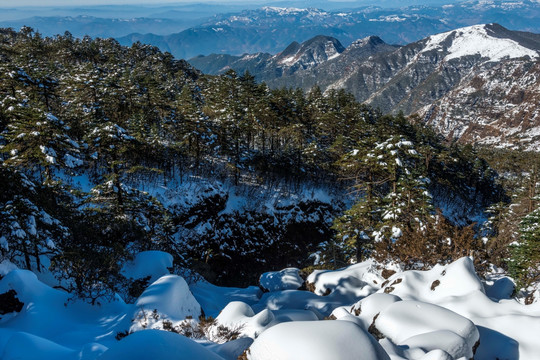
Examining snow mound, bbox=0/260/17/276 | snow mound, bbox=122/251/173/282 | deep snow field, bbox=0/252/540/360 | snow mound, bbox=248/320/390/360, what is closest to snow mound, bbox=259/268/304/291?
snow mound, bbox=122/251/173/282

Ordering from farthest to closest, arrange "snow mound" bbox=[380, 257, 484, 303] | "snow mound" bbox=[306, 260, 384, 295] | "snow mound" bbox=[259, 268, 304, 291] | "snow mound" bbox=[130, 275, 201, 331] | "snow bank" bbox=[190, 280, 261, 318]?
"snow mound" bbox=[259, 268, 304, 291], "snow bank" bbox=[190, 280, 261, 318], "snow mound" bbox=[306, 260, 384, 295], "snow mound" bbox=[380, 257, 484, 303], "snow mound" bbox=[130, 275, 201, 331]

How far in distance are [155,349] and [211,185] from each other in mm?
28927

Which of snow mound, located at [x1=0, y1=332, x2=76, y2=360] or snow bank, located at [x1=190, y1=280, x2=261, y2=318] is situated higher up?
snow mound, located at [x1=0, y1=332, x2=76, y2=360]

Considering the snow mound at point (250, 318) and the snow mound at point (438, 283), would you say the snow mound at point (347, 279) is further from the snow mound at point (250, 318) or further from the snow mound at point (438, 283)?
the snow mound at point (250, 318)

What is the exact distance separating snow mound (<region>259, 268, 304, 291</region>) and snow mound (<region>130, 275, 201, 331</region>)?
7482 millimetres

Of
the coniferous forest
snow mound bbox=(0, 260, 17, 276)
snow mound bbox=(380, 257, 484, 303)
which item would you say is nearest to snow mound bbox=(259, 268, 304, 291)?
the coniferous forest

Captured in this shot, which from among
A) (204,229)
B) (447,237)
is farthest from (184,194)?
(447,237)

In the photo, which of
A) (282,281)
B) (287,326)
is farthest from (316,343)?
(282,281)

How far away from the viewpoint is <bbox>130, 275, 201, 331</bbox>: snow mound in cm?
947

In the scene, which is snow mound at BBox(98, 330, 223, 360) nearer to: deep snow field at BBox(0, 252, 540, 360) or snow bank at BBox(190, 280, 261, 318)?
deep snow field at BBox(0, 252, 540, 360)

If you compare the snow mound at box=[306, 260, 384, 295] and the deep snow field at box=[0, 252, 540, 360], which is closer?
the deep snow field at box=[0, 252, 540, 360]

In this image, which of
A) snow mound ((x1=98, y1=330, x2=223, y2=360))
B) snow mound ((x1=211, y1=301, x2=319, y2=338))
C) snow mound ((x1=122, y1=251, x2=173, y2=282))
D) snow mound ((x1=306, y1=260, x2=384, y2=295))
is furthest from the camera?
snow mound ((x1=306, y1=260, x2=384, y2=295))

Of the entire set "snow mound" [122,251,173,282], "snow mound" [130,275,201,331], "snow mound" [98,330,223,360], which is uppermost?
"snow mound" [98,330,223,360]

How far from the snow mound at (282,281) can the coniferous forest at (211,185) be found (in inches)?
155
